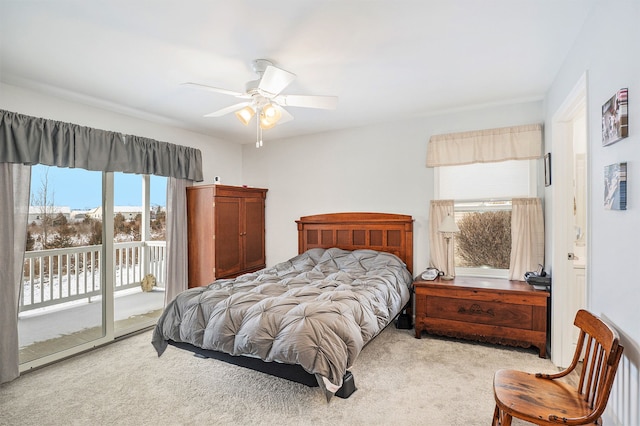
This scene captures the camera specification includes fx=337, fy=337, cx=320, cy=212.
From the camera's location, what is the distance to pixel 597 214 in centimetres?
181

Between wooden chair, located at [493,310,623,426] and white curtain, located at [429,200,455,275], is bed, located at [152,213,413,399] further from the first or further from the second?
wooden chair, located at [493,310,623,426]

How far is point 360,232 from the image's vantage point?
14.8 feet

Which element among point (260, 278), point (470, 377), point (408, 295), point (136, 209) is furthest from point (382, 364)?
point (136, 209)

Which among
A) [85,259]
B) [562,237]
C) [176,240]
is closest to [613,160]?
[562,237]

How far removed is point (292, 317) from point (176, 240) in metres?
2.66

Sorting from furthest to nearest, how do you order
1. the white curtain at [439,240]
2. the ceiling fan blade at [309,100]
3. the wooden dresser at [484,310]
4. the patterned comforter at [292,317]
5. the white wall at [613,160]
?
the white curtain at [439,240], the wooden dresser at [484,310], the ceiling fan blade at [309,100], the patterned comforter at [292,317], the white wall at [613,160]

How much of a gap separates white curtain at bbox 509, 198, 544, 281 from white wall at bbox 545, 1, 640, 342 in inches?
65.2

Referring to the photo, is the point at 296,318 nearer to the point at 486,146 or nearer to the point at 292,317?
the point at 292,317

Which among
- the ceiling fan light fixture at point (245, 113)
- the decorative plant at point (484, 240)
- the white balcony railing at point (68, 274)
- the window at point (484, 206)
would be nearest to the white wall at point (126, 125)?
the white balcony railing at point (68, 274)

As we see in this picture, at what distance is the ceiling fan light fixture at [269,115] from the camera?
8.83ft

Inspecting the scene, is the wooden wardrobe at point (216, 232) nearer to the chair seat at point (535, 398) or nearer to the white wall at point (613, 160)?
the chair seat at point (535, 398)

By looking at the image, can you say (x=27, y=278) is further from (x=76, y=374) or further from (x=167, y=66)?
(x=167, y=66)

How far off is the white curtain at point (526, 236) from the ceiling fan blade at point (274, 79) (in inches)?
108

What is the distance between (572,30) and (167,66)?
291cm
